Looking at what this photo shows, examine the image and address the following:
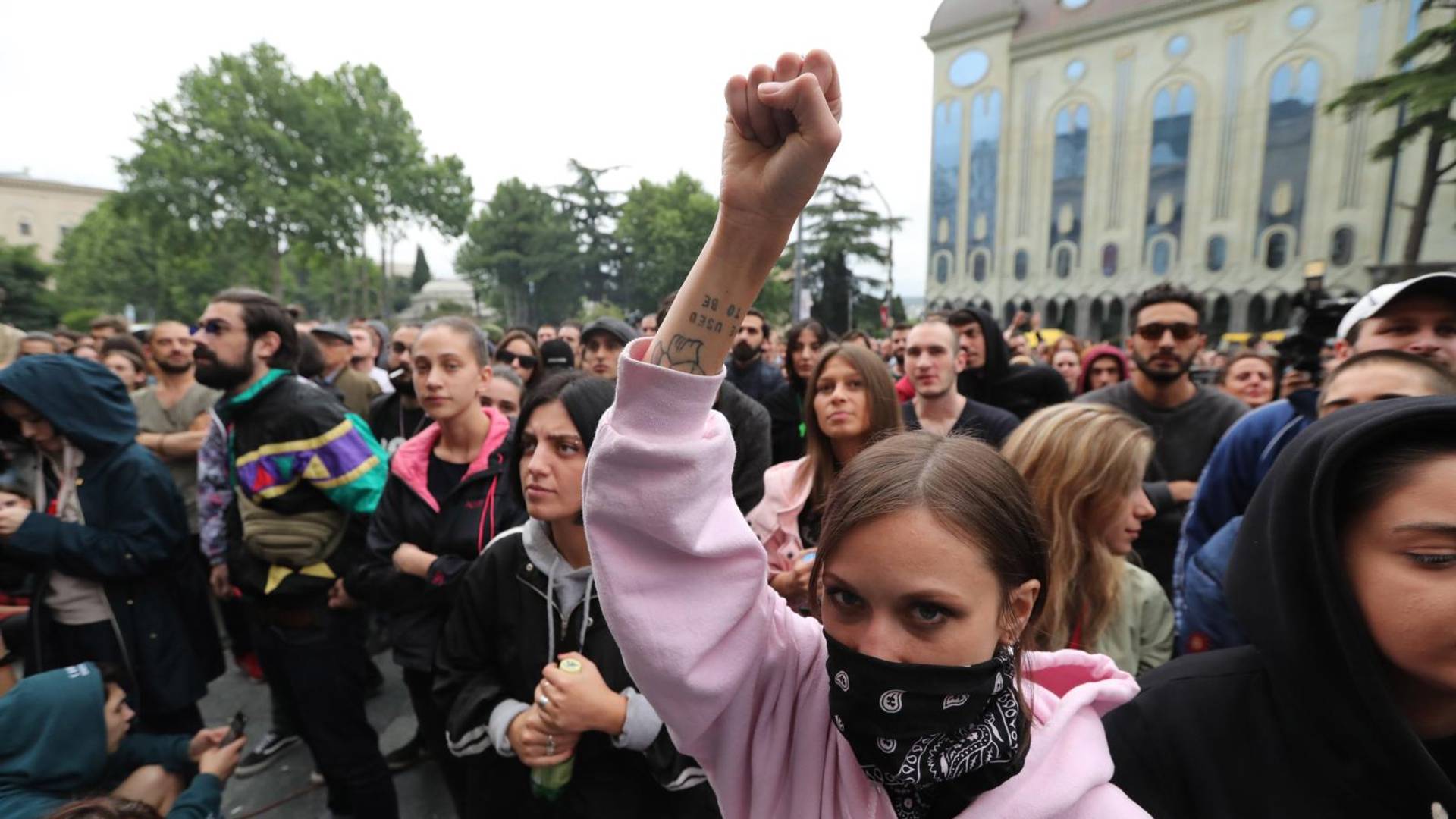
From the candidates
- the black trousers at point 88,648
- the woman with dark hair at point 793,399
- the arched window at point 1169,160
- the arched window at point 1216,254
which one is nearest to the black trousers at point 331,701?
the black trousers at point 88,648

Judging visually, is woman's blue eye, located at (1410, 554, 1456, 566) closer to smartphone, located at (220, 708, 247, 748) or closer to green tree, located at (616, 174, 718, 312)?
smartphone, located at (220, 708, 247, 748)

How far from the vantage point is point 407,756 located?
349 centimetres

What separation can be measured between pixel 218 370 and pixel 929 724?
118 inches

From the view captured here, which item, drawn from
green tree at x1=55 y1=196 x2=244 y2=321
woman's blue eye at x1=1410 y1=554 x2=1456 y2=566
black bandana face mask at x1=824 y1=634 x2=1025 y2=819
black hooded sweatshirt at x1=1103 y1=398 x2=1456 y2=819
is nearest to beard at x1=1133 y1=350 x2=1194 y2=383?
black hooded sweatshirt at x1=1103 y1=398 x2=1456 y2=819

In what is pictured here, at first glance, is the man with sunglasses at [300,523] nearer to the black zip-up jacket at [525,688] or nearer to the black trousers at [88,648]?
the black trousers at [88,648]

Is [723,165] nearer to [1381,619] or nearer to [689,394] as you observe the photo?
[689,394]

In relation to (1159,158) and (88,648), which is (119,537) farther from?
(1159,158)

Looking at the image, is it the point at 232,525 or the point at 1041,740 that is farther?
the point at 232,525

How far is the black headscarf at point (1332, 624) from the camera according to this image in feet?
3.23

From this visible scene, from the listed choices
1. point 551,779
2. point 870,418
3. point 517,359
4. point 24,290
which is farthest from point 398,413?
point 24,290

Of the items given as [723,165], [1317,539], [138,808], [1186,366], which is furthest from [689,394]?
[1186,366]

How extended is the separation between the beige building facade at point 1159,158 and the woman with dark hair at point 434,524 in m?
31.4

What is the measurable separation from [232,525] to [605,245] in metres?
48.0

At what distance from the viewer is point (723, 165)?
92 cm
